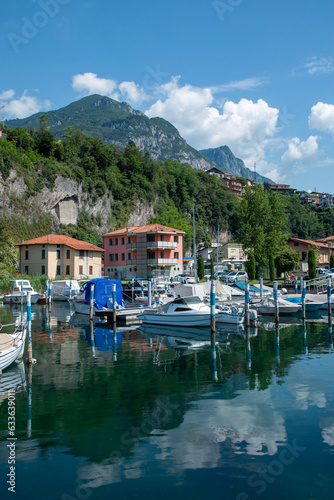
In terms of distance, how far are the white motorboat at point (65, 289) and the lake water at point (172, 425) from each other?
28.2 metres

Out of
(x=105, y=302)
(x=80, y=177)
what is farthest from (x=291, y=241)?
(x=105, y=302)

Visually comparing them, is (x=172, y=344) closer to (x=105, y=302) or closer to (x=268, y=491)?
(x=105, y=302)

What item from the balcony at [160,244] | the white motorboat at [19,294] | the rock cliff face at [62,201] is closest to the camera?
the white motorboat at [19,294]

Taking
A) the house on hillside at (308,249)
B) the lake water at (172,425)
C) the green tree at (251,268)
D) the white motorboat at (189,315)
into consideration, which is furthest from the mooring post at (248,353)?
the house on hillside at (308,249)

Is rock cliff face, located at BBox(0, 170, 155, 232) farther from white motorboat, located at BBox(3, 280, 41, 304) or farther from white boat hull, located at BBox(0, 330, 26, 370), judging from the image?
white boat hull, located at BBox(0, 330, 26, 370)

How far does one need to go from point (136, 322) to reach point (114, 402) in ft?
60.2

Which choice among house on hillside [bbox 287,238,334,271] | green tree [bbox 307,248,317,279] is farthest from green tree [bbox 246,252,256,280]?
house on hillside [bbox 287,238,334,271]

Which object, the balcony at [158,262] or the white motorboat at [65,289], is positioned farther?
the balcony at [158,262]

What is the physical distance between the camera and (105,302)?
3309 cm

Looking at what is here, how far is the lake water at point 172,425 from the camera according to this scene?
8195 mm

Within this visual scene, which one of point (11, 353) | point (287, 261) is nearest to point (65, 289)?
point (287, 261)

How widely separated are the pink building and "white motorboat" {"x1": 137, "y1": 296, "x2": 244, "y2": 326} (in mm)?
34661

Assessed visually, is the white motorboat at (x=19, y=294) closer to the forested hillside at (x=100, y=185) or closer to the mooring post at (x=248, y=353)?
the forested hillside at (x=100, y=185)

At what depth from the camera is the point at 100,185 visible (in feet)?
286
